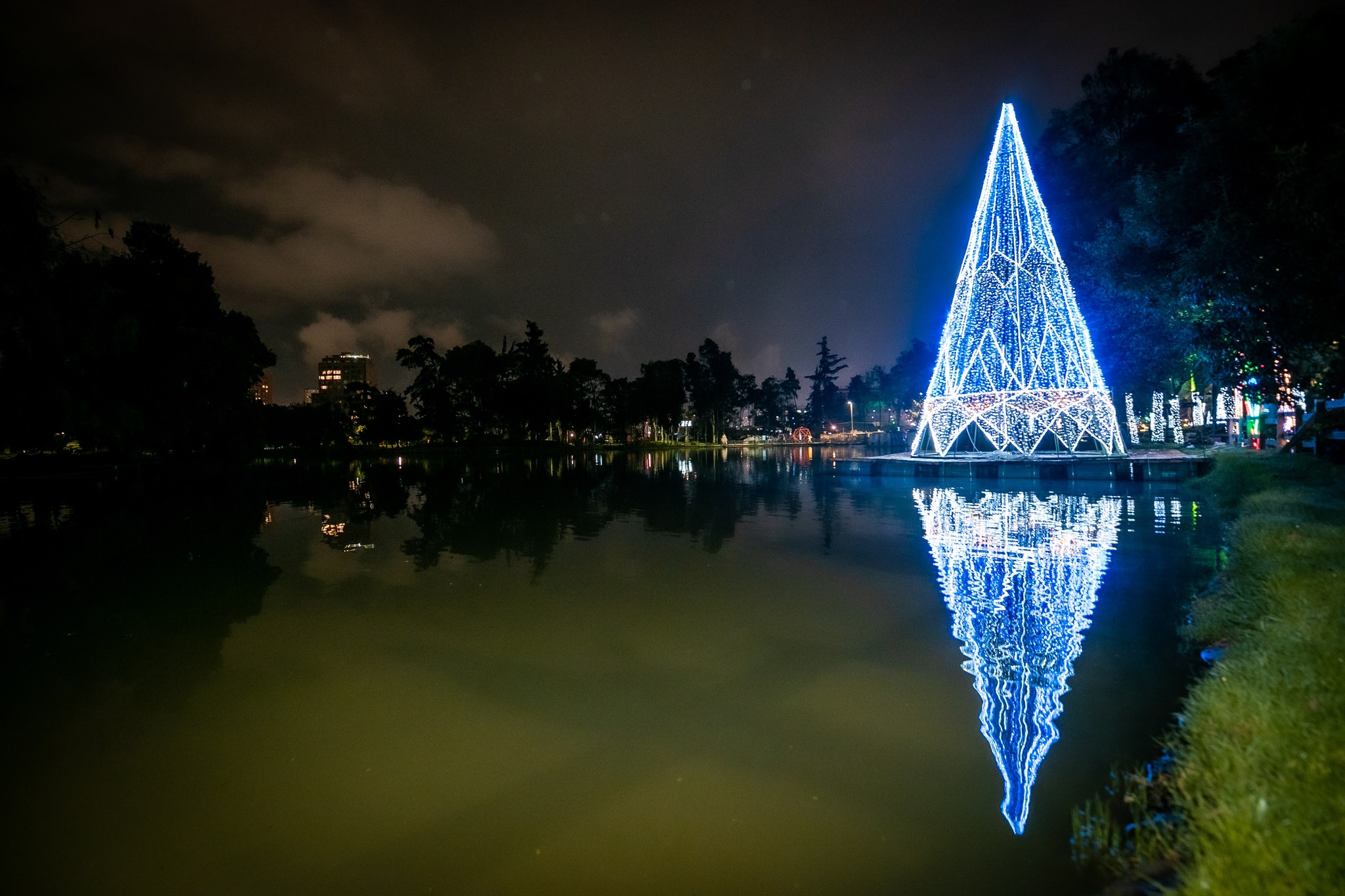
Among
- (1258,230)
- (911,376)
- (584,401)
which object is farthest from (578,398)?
(1258,230)

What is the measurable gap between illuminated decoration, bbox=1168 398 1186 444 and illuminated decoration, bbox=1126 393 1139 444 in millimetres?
2090

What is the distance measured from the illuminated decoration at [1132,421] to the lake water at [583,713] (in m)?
30.9

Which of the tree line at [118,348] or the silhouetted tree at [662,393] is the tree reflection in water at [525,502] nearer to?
the tree line at [118,348]

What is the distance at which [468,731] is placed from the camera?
4855mm

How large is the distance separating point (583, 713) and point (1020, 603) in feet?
18.4

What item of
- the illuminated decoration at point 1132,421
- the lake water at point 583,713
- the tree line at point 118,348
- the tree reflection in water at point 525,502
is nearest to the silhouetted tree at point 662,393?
the tree line at point 118,348

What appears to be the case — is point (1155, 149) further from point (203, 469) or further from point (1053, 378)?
point (203, 469)

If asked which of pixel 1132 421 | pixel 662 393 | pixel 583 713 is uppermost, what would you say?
pixel 662 393

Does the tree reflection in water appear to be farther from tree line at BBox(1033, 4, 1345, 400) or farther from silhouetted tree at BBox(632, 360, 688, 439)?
silhouetted tree at BBox(632, 360, 688, 439)

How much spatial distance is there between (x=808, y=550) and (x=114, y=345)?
26.7 m

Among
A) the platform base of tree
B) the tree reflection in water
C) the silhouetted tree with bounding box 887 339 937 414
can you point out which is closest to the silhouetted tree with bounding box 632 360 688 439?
the silhouetted tree with bounding box 887 339 937 414

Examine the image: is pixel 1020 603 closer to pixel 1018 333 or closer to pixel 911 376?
pixel 1018 333

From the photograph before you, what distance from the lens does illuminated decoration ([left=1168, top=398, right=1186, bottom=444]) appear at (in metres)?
42.7

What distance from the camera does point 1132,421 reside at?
38531 mm
